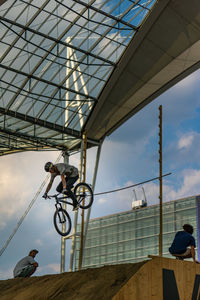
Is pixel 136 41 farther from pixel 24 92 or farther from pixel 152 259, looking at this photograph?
pixel 152 259

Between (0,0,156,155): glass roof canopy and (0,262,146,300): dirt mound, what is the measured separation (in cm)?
1748

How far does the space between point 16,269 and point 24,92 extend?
1748cm

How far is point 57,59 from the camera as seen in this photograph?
3153 cm

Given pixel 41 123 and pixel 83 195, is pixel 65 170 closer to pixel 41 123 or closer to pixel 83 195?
pixel 83 195

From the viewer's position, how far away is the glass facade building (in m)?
69.2

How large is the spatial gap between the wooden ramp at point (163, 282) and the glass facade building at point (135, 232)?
53.1 m

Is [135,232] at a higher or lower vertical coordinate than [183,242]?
higher

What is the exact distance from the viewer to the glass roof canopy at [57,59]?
1102 inches

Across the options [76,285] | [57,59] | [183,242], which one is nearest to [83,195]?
[183,242]

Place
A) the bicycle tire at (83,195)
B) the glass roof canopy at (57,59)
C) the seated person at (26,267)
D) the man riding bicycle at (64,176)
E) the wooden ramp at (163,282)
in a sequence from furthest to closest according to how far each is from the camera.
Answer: the glass roof canopy at (57,59)
the bicycle tire at (83,195)
the man riding bicycle at (64,176)
the seated person at (26,267)
the wooden ramp at (163,282)

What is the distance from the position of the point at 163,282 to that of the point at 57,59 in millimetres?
21763

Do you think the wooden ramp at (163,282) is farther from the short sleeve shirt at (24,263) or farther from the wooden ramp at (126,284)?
the short sleeve shirt at (24,263)

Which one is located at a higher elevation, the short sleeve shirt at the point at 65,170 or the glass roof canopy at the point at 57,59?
the glass roof canopy at the point at 57,59

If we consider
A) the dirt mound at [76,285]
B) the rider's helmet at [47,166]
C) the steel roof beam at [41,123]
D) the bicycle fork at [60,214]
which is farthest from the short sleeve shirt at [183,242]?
the steel roof beam at [41,123]
